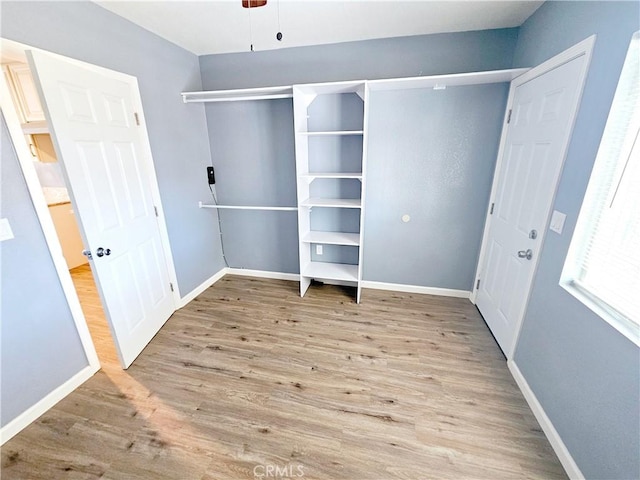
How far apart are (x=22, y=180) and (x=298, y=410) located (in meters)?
2.15

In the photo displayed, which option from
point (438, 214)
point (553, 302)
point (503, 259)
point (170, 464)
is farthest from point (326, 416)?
point (438, 214)

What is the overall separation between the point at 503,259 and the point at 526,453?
4.53 ft

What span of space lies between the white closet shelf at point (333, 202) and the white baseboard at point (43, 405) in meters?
2.22

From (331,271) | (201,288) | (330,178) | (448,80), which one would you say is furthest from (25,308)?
(448,80)

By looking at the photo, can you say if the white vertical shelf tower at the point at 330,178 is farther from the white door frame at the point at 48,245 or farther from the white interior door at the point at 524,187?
the white door frame at the point at 48,245

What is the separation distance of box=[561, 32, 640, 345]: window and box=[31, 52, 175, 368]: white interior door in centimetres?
294

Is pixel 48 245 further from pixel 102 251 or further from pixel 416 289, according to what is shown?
Answer: pixel 416 289

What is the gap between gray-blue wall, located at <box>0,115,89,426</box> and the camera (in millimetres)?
1484

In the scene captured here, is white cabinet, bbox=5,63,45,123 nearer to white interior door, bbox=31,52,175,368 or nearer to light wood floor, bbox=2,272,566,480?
white interior door, bbox=31,52,175,368

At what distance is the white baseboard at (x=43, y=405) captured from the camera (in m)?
1.54

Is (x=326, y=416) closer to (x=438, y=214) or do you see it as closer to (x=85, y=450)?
(x=85, y=450)

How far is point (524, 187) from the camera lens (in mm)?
1994

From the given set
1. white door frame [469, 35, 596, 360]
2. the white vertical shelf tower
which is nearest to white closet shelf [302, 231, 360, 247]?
the white vertical shelf tower

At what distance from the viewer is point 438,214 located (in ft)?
9.11
